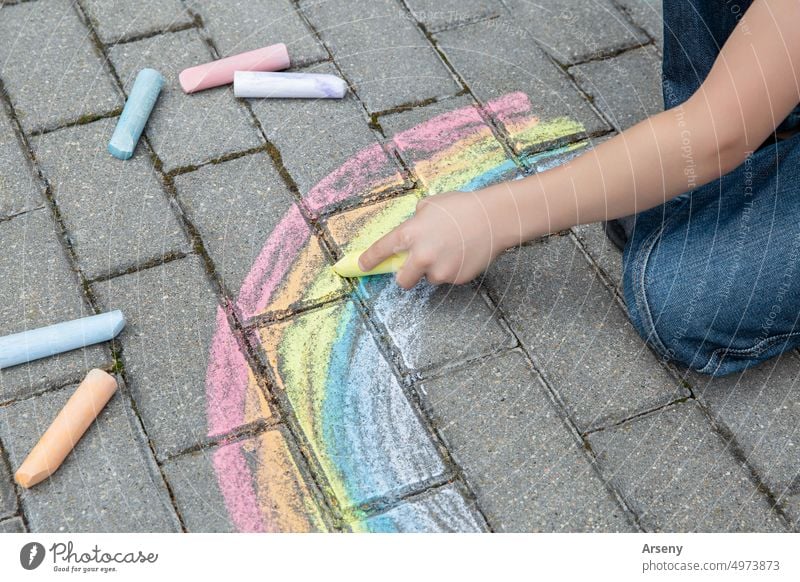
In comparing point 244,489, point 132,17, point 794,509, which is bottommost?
point 244,489

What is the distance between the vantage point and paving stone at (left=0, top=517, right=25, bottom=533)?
4.81 ft

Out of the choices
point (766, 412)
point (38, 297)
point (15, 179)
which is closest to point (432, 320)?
point (766, 412)

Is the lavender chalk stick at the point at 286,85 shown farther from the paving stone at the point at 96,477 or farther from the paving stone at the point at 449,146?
the paving stone at the point at 96,477

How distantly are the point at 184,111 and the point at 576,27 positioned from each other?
37.1 inches

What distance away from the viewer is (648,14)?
91.7 inches

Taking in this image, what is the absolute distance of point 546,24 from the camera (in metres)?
2.29

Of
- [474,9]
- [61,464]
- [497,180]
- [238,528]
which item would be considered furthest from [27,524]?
[474,9]

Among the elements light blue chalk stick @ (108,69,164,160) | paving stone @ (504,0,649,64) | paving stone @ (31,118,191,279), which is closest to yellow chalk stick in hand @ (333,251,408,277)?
paving stone @ (31,118,191,279)

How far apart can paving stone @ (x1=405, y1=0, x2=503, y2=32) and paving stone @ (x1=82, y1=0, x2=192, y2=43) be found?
1.79 ft

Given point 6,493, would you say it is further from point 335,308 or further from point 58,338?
point 335,308

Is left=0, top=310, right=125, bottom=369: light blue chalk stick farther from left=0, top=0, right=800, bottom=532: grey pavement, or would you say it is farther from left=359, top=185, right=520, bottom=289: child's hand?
left=359, top=185, right=520, bottom=289: child's hand

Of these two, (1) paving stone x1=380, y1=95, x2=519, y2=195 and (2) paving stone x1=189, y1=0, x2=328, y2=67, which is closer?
(1) paving stone x1=380, y1=95, x2=519, y2=195

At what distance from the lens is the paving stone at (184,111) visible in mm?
1993

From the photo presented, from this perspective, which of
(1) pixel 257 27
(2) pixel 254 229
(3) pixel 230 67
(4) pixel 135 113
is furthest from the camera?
(1) pixel 257 27
